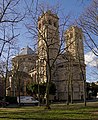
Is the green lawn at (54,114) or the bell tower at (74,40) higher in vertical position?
the bell tower at (74,40)

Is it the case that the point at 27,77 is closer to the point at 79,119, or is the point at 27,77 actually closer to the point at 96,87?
the point at 96,87

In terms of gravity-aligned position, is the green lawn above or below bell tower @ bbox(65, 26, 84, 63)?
below

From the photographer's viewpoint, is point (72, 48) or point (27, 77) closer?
point (72, 48)

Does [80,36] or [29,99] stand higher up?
[80,36]

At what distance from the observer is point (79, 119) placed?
15.9 m

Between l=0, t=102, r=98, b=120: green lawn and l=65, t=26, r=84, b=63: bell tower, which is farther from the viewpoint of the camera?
l=65, t=26, r=84, b=63: bell tower

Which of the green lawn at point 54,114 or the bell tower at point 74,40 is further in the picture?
the bell tower at point 74,40

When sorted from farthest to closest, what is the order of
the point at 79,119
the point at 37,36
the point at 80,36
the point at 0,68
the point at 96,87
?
the point at 96,87
the point at 0,68
the point at 80,36
the point at 37,36
the point at 79,119

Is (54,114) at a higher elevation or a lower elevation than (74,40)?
lower

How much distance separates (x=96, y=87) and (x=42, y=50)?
66.9m

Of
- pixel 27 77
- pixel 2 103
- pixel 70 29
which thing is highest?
pixel 70 29

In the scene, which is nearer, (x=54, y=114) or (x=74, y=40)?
(x=54, y=114)

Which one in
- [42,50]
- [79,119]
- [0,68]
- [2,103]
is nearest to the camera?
[79,119]

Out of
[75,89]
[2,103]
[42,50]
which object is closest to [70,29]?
[42,50]
